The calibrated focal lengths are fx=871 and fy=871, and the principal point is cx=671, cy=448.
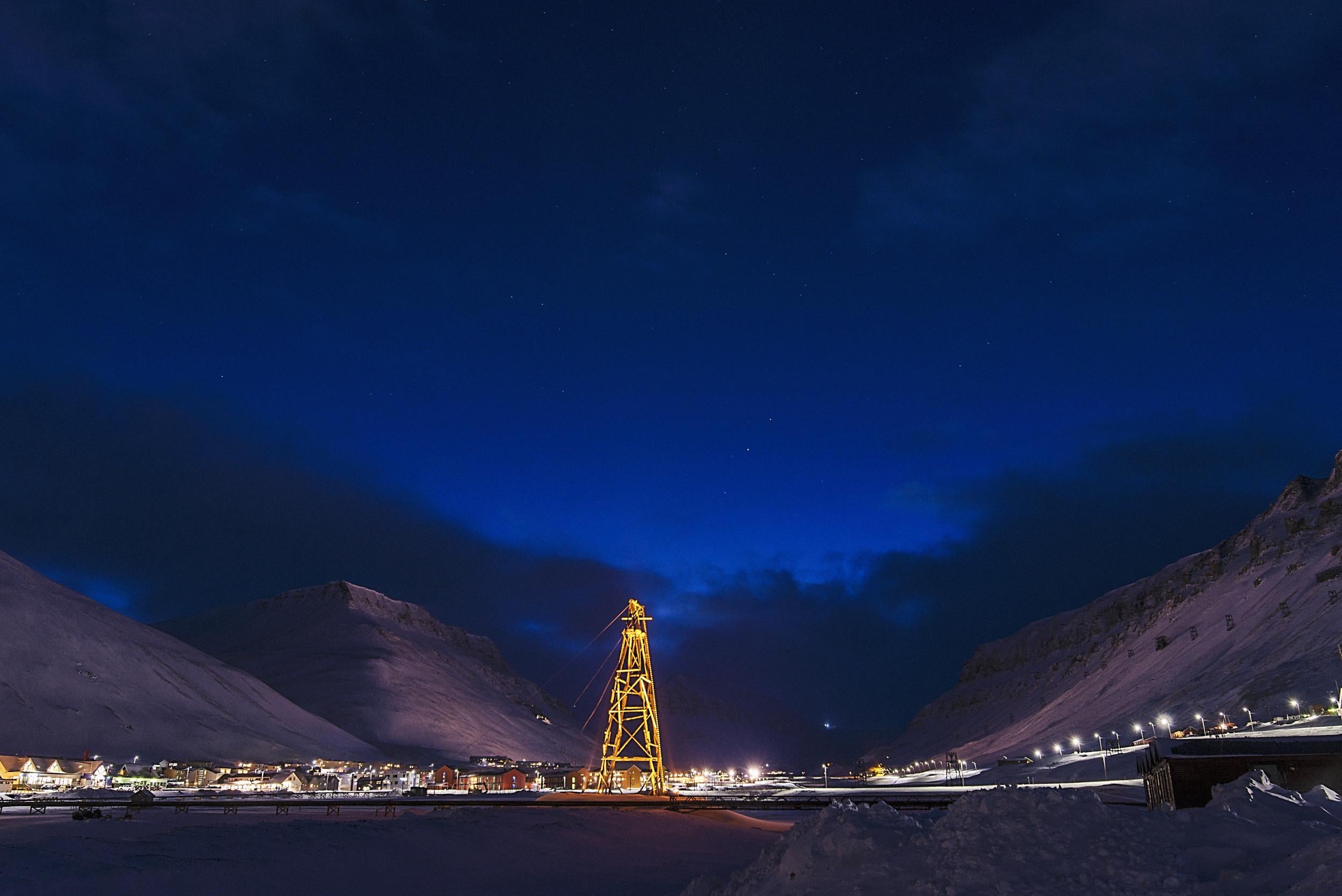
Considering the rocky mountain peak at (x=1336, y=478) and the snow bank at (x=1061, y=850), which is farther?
the rocky mountain peak at (x=1336, y=478)

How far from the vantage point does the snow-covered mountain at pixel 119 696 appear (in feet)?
370

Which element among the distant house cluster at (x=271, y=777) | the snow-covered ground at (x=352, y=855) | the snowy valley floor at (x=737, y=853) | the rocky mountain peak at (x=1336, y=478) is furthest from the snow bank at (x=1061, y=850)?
the rocky mountain peak at (x=1336, y=478)

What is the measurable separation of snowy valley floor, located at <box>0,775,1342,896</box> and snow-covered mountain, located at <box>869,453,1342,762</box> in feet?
260

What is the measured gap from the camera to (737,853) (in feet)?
156

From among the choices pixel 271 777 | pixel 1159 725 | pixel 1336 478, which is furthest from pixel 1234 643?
pixel 271 777

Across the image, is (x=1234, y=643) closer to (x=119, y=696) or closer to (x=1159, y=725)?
(x=1159, y=725)

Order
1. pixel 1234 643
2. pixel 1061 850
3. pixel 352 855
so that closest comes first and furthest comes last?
pixel 1061 850 < pixel 352 855 < pixel 1234 643

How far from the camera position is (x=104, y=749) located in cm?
11081

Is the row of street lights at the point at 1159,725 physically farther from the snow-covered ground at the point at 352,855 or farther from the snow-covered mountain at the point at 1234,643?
the snow-covered ground at the point at 352,855

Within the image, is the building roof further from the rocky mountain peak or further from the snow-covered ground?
the rocky mountain peak

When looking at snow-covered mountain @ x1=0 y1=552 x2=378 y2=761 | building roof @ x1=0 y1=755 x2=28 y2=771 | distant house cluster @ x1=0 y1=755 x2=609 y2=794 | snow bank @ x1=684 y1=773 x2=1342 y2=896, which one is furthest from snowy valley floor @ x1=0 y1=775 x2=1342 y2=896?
snow-covered mountain @ x1=0 y1=552 x2=378 y2=761

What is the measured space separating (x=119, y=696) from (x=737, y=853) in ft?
385

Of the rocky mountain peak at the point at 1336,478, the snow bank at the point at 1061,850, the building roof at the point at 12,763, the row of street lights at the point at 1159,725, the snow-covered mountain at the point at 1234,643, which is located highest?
the rocky mountain peak at the point at 1336,478

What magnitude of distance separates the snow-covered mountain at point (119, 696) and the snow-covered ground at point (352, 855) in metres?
73.7
